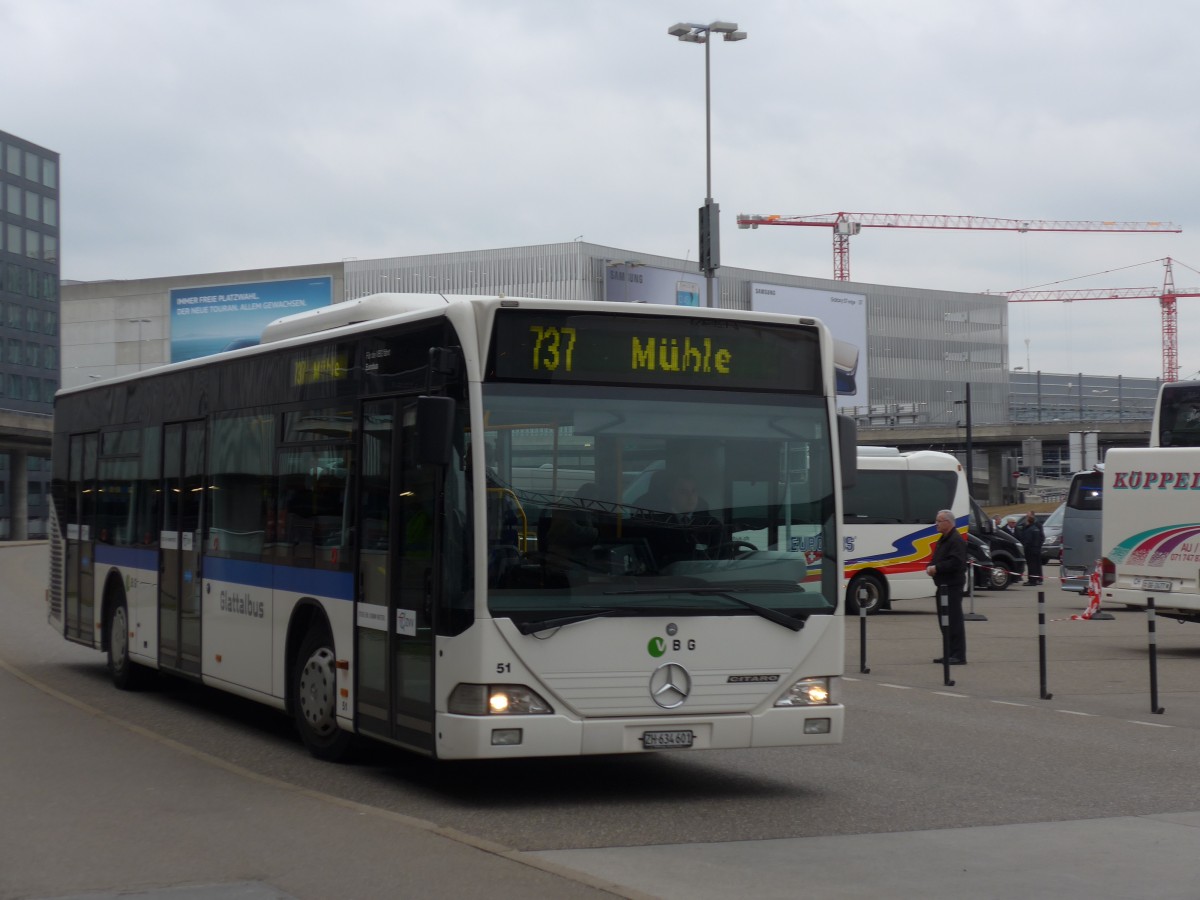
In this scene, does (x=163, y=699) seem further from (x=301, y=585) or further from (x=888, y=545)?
(x=888, y=545)

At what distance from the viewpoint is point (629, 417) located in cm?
938

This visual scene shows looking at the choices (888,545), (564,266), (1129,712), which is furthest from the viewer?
(564,266)

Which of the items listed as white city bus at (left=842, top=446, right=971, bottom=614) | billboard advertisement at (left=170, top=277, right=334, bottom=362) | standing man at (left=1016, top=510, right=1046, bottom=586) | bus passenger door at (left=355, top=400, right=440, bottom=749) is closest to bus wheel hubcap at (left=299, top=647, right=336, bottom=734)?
bus passenger door at (left=355, top=400, right=440, bottom=749)

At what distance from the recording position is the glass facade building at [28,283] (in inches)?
3976

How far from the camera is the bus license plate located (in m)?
9.12

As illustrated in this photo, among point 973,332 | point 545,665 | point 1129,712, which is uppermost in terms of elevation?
point 973,332

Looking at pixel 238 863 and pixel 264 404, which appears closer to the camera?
pixel 238 863

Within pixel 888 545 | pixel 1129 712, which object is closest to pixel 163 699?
pixel 1129 712

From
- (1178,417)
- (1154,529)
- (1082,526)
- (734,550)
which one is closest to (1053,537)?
(1082,526)

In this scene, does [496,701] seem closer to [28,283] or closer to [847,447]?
[847,447]

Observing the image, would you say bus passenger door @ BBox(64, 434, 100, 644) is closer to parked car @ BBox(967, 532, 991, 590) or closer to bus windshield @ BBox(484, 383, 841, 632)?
bus windshield @ BBox(484, 383, 841, 632)

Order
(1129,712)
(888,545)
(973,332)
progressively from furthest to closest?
(973,332)
(888,545)
(1129,712)

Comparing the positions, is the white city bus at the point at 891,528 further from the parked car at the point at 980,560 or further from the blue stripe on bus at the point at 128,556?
the blue stripe on bus at the point at 128,556

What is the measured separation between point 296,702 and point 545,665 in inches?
113
